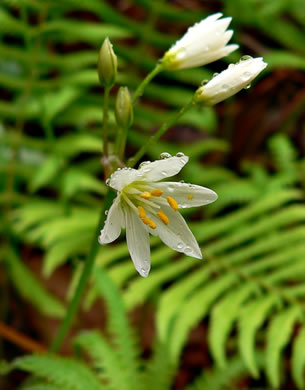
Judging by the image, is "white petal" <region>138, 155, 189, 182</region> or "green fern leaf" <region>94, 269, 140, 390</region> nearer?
"white petal" <region>138, 155, 189, 182</region>

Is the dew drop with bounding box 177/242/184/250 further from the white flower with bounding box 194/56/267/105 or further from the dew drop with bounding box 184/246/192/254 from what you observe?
the white flower with bounding box 194/56/267/105

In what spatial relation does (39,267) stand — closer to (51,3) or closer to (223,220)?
(223,220)

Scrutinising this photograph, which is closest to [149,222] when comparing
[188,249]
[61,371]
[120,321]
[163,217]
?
[163,217]

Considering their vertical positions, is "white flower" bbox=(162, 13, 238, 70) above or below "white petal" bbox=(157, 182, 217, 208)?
above

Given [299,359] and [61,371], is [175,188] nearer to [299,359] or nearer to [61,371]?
[61,371]

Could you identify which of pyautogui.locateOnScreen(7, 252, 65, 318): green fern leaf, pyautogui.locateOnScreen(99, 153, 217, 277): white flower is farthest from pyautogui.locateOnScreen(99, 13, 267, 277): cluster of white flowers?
pyautogui.locateOnScreen(7, 252, 65, 318): green fern leaf

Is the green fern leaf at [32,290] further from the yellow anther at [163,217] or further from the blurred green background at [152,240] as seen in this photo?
the yellow anther at [163,217]
